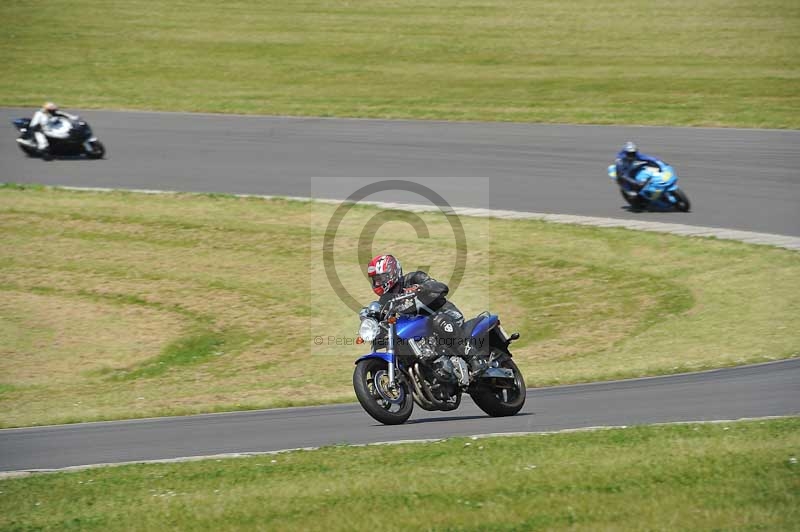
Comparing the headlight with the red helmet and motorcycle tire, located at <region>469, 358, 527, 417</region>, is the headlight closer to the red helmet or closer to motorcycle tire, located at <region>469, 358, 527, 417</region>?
Result: the red helmet

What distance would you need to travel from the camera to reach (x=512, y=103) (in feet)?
130

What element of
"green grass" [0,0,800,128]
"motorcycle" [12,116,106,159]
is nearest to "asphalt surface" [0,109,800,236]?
"motorcycle" [12,116,106,159]

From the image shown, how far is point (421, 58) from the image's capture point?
1999 inches

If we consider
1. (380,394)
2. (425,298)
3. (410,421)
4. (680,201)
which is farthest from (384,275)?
(680,201)

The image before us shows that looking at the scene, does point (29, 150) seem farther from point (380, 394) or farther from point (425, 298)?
point (380, 394)

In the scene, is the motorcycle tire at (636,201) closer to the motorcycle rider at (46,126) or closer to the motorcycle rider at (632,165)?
the motorcycle rider at (632,165)

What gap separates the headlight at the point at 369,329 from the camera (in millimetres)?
11133

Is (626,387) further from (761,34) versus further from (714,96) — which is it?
(761,34)

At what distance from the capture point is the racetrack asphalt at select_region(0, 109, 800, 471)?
12.2 meters

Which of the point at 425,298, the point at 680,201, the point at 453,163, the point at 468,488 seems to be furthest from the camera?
the point at 453,163

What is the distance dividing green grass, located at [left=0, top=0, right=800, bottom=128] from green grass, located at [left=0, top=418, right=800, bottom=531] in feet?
84.7

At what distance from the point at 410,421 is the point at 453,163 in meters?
18.8

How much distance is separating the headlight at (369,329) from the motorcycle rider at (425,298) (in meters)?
0.46

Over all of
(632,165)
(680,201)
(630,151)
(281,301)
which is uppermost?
(630,151)
